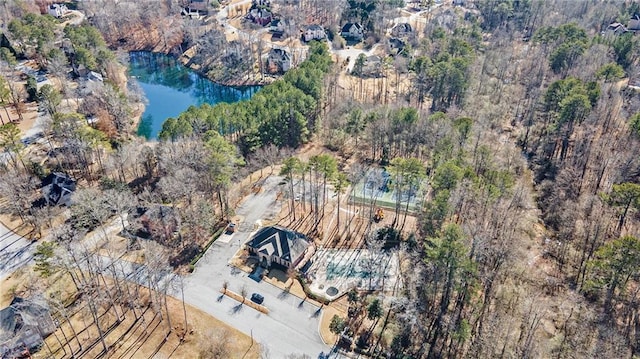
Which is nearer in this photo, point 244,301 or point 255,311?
point 255,311

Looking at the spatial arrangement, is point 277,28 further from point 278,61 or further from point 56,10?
point 56,10

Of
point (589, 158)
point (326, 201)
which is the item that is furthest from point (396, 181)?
point (589, 158)

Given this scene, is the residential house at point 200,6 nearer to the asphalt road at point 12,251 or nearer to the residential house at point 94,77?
the residential house at point 94,77

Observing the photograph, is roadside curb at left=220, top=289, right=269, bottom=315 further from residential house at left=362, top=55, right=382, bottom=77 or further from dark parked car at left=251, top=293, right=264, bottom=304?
residential house at left=362, top=55, right=382, bottom=77

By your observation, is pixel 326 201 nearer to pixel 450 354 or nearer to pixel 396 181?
pixel 396 181

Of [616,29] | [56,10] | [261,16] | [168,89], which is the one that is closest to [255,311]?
[168,89]
